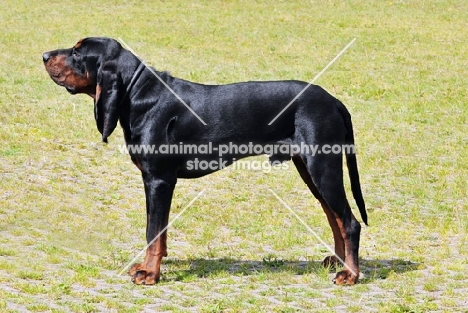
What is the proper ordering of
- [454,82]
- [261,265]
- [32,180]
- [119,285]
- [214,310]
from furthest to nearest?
1. [454,82]
2. [32,180]
3. [261,265]
4. [119,285]
5. [214,310]

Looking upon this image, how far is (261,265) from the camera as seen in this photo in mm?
7492

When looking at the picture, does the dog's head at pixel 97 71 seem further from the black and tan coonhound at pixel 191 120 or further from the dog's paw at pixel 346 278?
the dog's paw at pixel 346 278

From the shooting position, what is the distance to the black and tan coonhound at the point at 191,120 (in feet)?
22.4

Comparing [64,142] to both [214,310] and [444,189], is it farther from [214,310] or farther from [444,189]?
[214,310]

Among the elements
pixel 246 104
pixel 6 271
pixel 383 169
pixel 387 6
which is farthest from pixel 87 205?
pixel 387 6

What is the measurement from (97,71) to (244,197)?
3600mm

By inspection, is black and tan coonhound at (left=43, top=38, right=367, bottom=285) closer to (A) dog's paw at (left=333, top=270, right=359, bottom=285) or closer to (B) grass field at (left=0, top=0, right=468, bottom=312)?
(A) dog's paw at (left=333, top=270, right=359, bottom=285)

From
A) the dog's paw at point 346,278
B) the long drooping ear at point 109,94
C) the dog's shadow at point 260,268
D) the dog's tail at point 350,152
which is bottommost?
the dog's shadow at point 260,268

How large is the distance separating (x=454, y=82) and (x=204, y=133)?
11.0 metres

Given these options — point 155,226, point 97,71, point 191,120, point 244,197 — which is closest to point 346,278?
point 155,226

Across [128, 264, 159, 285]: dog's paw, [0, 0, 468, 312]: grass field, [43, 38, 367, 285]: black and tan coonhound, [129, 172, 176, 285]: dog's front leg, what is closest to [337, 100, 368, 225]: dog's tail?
[43, 38, 367, 285]: black and tan coonhound

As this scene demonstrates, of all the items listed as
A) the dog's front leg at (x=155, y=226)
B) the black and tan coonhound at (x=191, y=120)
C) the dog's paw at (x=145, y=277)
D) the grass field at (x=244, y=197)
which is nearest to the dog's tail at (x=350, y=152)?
the black and tan coonhound at (x=191, y=120)

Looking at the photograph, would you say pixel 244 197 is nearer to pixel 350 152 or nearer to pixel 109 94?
pixel 350 152

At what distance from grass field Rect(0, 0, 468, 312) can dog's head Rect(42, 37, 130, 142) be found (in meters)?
1.44
